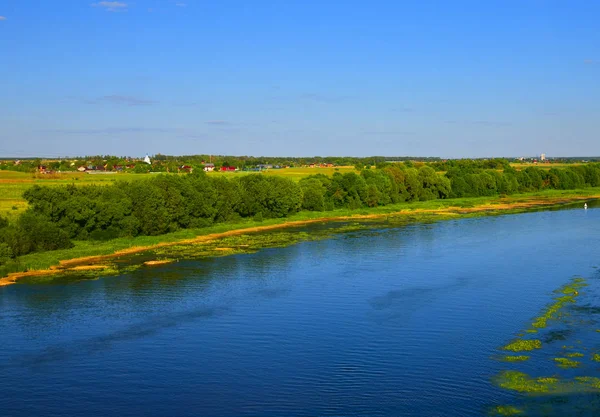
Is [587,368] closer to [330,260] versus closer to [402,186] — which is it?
[330,260]

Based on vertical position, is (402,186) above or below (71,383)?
above

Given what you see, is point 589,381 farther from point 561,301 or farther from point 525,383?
point 561,301

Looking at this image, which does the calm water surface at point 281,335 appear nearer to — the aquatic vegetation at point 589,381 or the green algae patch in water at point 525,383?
the green algae patch in water at point 525,383

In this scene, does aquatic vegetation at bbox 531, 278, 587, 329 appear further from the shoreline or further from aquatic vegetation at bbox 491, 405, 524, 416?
the shoreline

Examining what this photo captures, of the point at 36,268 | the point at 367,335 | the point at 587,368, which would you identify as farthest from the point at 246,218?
the point at 587,368

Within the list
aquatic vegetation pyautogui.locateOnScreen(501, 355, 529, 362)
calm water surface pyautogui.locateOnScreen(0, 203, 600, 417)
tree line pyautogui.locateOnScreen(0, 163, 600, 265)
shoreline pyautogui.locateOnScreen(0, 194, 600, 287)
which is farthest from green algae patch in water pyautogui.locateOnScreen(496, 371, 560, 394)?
tree line pyautogui.locateOnScreen(0, 163, 600, 265)

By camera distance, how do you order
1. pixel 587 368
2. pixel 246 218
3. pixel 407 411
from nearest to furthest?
1. pixel 407 411
2. pixel 587 368
3. pixel 246 218

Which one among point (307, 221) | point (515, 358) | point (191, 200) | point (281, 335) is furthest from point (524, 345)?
point (307, 221)
